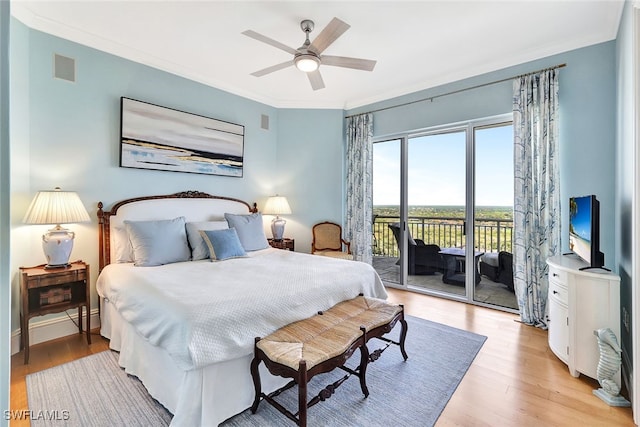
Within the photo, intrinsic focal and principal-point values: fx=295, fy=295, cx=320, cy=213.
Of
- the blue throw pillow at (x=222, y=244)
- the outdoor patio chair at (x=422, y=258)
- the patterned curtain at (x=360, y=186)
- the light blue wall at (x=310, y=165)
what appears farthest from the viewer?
the light blue wall at (x=310, y=165)

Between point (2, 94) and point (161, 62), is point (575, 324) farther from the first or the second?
point (161, 62)

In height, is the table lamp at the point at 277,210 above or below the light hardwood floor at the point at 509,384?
above

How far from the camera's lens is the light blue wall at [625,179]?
2.03 m

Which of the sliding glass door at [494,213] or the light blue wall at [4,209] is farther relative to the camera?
the sliding glass door at [494,213]

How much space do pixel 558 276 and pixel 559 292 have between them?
129 millimetres

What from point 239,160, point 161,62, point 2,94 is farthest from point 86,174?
point 2,94

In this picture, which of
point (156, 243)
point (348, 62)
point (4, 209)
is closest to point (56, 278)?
point (156, 243)

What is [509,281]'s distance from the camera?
3779 millimetres

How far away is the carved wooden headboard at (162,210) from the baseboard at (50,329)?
0.55 meters

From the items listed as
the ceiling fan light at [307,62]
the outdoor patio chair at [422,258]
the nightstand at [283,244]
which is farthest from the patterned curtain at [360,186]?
the ceiling fan light at [307,62]

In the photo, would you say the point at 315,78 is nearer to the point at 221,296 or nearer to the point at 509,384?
the point at 221,296

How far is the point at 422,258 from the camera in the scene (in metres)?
4.52

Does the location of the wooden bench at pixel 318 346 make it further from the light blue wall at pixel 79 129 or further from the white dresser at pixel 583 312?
the light blue wall at pixel 79 129

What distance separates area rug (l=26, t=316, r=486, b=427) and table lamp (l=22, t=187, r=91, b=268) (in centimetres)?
94
